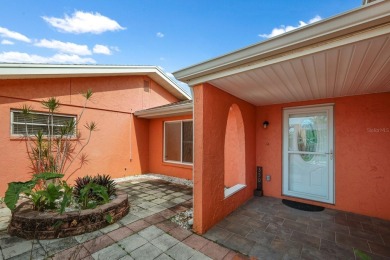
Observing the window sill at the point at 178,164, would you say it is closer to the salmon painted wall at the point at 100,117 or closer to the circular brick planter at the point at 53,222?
the salmon painted wall at the point at 100,117

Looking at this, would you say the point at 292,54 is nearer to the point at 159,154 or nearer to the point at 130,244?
the point at 130,244

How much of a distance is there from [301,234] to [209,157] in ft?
6.48

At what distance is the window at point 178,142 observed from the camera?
6.89 meters

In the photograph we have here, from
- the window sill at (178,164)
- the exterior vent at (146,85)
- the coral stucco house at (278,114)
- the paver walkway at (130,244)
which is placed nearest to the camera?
the coral stucco house at (278,114)

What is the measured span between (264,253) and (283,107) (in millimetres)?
3470

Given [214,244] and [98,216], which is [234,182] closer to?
[214,244]

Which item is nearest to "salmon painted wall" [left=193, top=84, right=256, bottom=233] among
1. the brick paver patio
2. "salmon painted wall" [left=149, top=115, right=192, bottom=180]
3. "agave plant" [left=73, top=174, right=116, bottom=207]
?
the brick paver patio

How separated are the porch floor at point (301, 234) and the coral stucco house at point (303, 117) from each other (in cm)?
33

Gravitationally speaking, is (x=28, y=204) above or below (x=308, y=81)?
below

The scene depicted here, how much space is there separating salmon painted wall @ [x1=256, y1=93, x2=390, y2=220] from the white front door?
15cm

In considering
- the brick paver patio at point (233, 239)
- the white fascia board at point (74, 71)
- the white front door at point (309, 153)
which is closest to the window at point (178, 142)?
the white fascia board at point (74, 71)

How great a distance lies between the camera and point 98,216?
310 cm

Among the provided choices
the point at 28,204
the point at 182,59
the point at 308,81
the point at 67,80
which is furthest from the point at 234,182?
the point at 67,80

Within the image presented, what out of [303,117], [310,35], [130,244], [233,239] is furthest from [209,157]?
[303,117]
